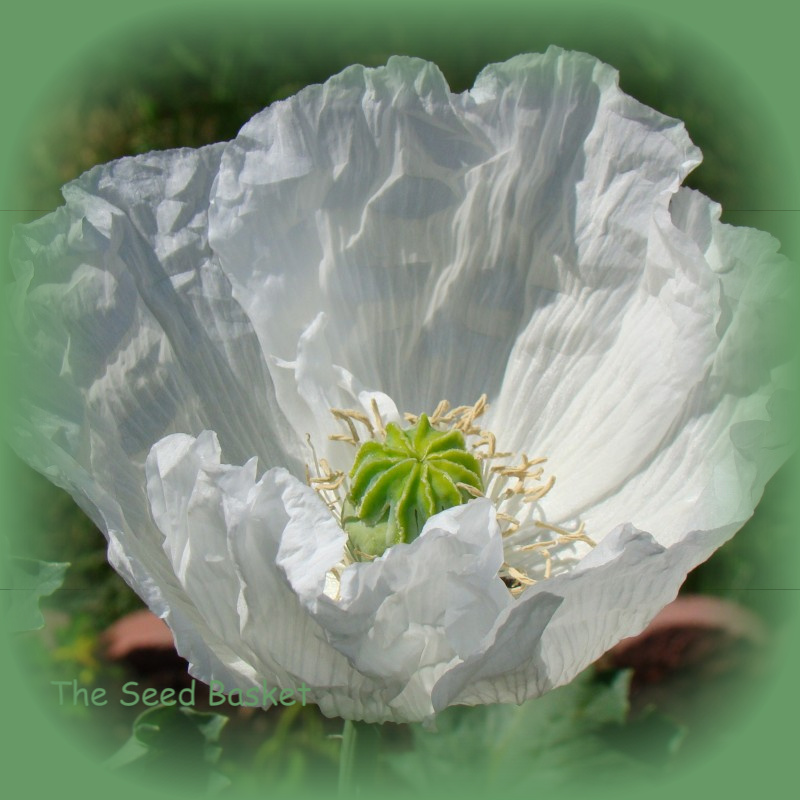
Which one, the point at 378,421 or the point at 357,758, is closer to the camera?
the point at 357,758

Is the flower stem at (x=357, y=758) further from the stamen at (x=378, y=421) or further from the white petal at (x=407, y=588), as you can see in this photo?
the stamen at (x=378, y=421)

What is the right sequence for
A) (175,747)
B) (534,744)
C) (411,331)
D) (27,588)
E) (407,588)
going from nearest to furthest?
(407,588), (27,588), (175,747), (411,331), (534,744)

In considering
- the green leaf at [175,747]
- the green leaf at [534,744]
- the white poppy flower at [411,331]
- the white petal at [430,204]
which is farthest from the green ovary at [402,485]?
the green leaf at [534,744]

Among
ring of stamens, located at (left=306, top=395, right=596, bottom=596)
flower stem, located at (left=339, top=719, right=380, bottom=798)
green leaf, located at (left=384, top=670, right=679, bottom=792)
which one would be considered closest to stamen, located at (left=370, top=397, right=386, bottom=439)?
ring of stamens, located at (left=306, top=395, right=596, bottom=596)

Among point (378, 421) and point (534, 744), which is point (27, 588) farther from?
point (534, 744)

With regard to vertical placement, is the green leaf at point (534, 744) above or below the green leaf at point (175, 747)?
below

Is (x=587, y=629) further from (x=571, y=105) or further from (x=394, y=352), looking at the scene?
(x=571, y=105)

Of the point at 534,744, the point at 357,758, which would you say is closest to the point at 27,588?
the point at 357,758

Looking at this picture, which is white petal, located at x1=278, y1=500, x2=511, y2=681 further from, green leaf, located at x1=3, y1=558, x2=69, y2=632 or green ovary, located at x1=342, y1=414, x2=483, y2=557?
green leaf, located at x1=3, y1=558, x2=69, y2=632
